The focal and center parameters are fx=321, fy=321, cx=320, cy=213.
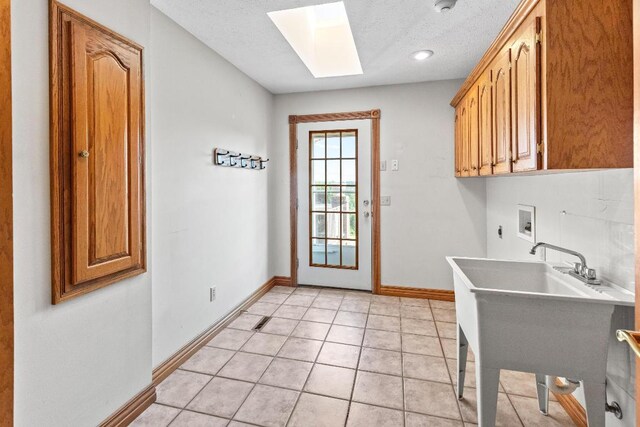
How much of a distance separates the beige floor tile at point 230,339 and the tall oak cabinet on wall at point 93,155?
1.05 metres

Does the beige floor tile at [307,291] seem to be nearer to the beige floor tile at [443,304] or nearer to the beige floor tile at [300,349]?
the beige floor tile at [300,349]

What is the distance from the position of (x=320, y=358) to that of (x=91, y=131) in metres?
1.94

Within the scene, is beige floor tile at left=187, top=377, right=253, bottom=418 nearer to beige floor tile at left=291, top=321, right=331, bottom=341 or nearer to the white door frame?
beige floor tile at left=291, top=321, right=331, bottom=341

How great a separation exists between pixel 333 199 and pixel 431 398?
2355 mm

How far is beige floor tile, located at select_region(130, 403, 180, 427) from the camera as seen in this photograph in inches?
65.8

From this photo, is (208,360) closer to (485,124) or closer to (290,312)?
(290,312)

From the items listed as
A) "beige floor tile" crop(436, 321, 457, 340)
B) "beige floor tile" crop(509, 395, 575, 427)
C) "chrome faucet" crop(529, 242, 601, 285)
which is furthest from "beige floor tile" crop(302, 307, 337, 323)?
"chrome faucet" crop(529, 242, 601, 285)

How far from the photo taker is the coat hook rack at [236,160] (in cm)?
268

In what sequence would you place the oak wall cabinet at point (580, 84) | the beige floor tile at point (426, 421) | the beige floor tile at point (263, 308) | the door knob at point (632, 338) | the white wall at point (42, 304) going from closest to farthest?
the door knob at point (632, 338) < the white wall at point (42, 304) < the oak wall cabinet at point (580, 84) < the beige floor tile at point (426, 421) < the beige floor tile at point (263, 308)

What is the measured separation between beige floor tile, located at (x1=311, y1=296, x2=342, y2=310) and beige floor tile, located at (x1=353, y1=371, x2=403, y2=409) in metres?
1.18

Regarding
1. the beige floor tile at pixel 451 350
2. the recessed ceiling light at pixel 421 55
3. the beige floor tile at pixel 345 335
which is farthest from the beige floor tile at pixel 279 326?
the recessed ceiling light at pixel 421 55

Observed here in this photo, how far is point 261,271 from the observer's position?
366 centimetres

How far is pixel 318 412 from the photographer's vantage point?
1754 millimetres

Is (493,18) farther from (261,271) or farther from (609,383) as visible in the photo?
(261,271)
